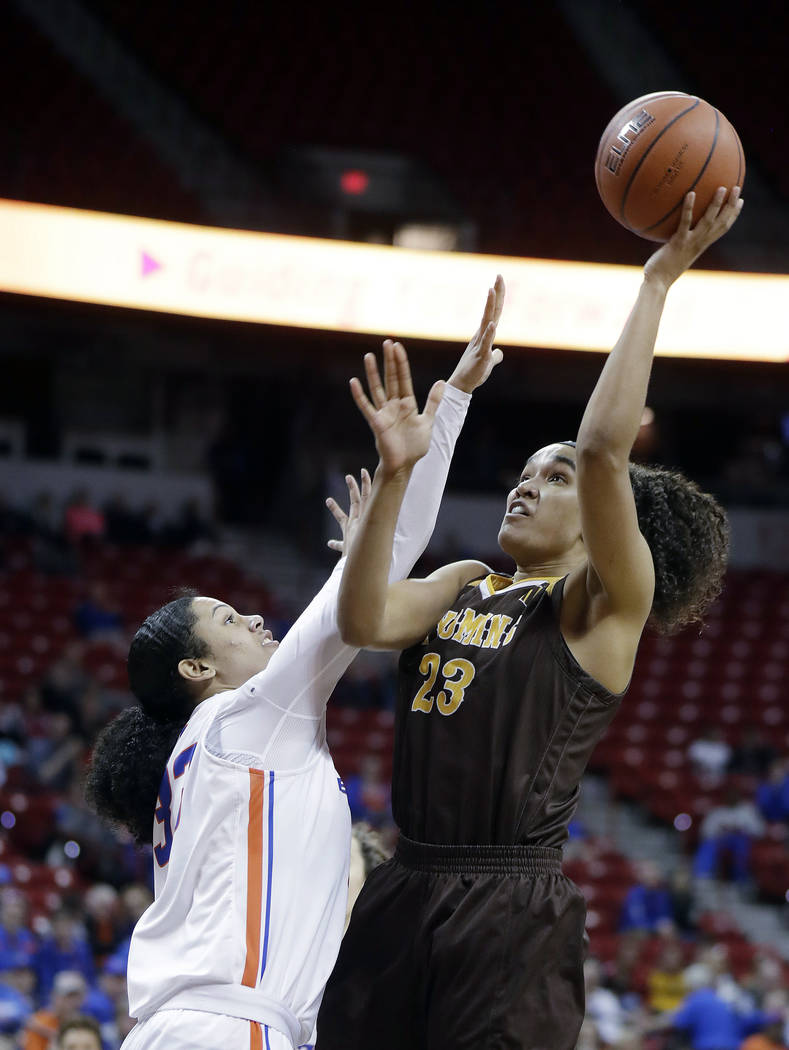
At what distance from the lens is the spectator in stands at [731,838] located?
10852 mm

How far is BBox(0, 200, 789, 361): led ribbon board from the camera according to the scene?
13.1m

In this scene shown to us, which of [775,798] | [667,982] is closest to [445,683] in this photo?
[667,982]

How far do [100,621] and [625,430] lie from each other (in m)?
10.4

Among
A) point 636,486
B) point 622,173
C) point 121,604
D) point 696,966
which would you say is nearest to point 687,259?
point 622,173

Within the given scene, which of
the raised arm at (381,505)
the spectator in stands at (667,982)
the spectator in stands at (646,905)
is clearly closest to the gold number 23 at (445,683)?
the raised arm at (381,505)

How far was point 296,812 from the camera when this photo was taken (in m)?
2.82

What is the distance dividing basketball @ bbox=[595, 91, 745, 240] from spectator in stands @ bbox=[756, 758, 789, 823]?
9.10 meters

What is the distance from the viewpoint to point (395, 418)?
2.55 metres

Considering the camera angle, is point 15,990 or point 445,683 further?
point 15,990

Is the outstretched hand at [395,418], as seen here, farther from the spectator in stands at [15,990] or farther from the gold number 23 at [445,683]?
Result: the spectator in stands at [15,990]

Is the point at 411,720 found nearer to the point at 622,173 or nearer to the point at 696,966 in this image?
the point at 622,173

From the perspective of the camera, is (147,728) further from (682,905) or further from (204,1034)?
(682,905)

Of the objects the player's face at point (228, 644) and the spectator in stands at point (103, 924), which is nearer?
the player's face at point (228, 644)

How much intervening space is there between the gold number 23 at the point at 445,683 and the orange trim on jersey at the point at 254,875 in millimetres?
361
